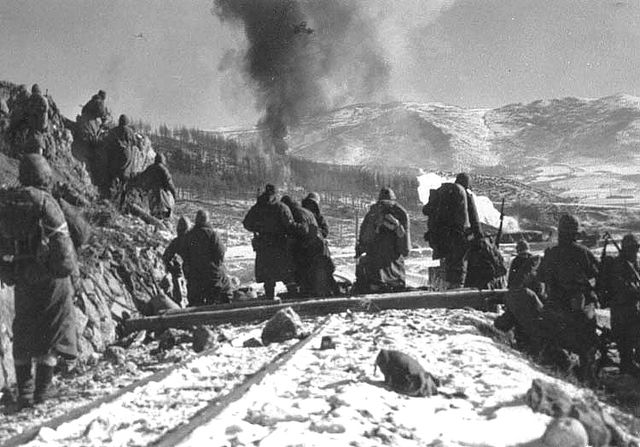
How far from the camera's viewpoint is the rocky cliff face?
812cm

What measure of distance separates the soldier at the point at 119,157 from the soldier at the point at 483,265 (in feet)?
27.5

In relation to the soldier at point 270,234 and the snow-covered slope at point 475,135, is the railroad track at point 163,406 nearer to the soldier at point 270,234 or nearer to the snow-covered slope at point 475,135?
the soldier at point 270,234

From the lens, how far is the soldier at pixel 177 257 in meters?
10.7

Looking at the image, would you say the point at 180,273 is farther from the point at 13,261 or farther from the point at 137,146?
the point at 13,261

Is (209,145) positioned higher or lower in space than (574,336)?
higher

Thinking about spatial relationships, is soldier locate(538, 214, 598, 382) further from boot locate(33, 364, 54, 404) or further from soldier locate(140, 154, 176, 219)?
soldier locate(140, 154, 176, 219)

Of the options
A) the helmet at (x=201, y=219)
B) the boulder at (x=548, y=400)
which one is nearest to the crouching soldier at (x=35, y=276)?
the boulder at (x=548, y=400)

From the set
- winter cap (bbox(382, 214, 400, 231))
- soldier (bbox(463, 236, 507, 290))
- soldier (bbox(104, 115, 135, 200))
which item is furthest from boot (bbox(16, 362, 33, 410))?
soldier (bbox(104, 115, 135, 200))

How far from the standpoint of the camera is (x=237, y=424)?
12.3 ft

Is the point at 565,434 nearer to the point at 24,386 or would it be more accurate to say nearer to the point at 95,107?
the point at 24,386

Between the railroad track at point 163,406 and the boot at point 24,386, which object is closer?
the railroad track at point 163,406

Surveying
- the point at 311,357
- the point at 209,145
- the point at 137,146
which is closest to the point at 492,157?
the point at 209,145

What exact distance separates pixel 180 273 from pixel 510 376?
26.4 feet

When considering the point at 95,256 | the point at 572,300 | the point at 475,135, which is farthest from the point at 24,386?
the point at 475,135
